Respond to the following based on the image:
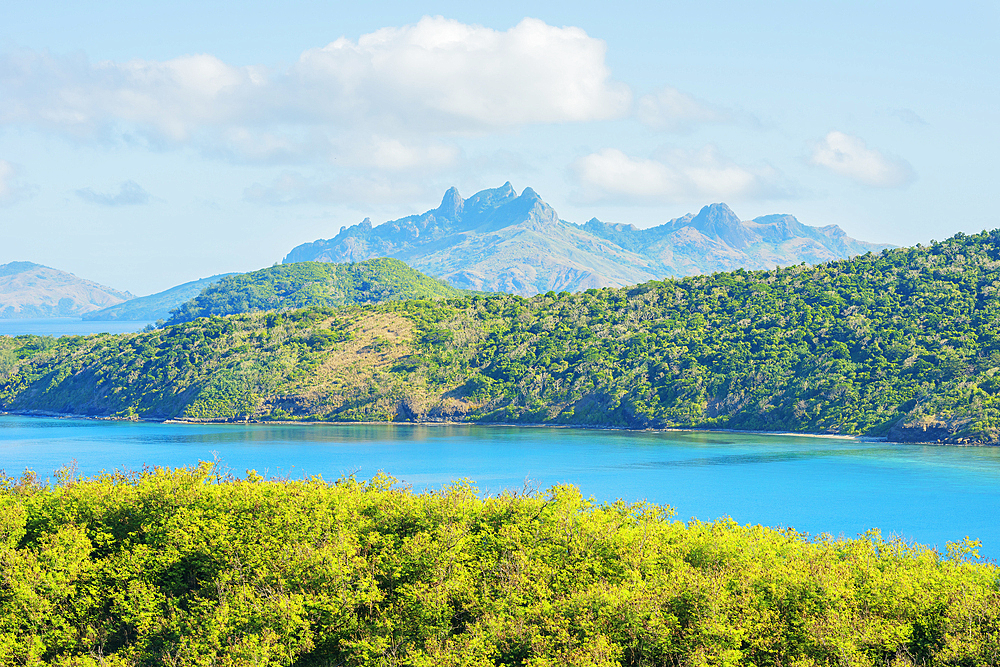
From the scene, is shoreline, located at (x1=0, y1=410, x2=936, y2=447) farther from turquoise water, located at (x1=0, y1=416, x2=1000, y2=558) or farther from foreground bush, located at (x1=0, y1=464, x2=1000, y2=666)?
foreground bush, located at (x1=0, y1=464, x2=1000, y2=666)

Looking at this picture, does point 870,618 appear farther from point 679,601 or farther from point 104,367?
point 104,367

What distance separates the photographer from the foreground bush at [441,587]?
26.2 m

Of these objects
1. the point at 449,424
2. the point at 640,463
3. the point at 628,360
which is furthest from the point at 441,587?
the point at 449,424

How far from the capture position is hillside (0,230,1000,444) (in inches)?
4173

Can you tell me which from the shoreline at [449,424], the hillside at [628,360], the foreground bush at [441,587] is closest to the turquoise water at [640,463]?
the shoreline at [449,424]

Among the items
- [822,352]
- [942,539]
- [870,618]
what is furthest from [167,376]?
[870,618]

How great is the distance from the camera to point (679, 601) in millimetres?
26812

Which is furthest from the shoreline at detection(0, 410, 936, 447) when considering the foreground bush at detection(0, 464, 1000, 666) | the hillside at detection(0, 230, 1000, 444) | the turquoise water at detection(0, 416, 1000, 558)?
the foreground bush at detection(0, 464, 1000, 666)

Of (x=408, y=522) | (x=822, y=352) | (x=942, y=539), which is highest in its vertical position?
(x=822, y=352)

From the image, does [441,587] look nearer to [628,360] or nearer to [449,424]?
[628,360]

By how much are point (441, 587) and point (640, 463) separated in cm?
6424

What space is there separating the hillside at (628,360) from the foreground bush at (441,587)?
75.9 meters

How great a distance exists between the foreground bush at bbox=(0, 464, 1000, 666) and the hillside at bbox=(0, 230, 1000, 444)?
75.9 m

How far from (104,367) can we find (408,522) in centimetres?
12934
